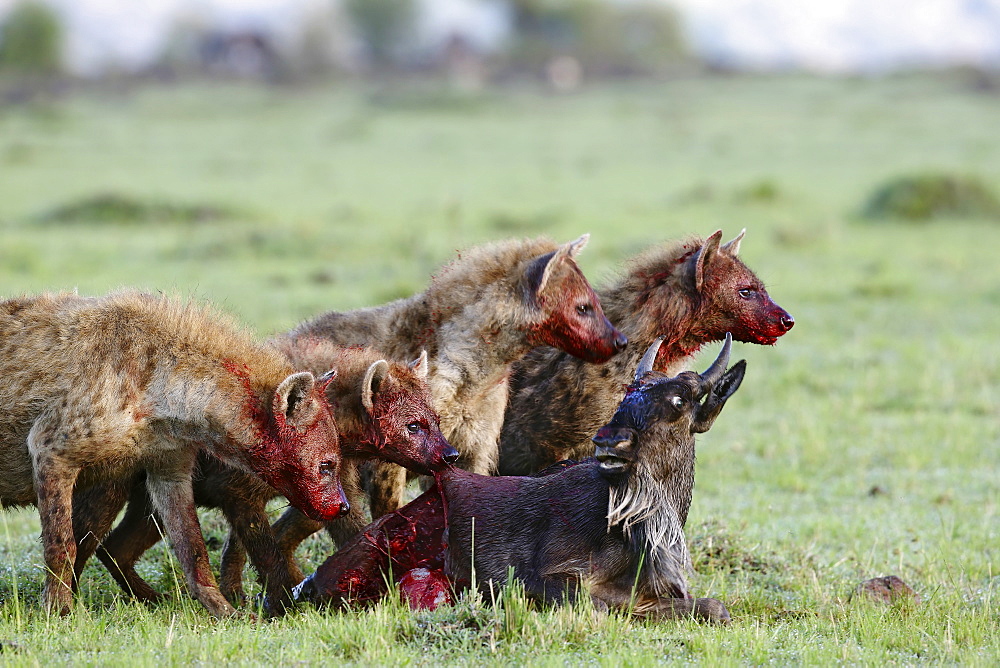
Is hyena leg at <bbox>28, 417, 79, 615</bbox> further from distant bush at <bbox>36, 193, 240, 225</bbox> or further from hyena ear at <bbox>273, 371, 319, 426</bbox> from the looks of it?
distant bush at <bbox>36, 193, 240, 225</bbox>

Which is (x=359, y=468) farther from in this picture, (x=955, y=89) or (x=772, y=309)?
(x=955, y=89)

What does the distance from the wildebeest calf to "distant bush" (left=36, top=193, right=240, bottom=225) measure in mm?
16133

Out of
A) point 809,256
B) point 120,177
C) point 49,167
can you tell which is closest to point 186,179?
point 120,177

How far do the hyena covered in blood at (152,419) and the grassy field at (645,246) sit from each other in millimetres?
438

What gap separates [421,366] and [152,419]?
1.34 meters

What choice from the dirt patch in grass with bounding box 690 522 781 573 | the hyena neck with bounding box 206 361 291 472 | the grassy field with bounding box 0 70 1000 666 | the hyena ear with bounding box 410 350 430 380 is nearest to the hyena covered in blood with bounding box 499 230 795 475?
the grassy field with bounding box 0 70 1000 666

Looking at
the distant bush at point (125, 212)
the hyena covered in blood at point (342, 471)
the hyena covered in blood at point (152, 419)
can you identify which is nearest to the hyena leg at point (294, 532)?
the hyena covered in blood at point (342, 471)

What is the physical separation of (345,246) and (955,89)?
37830mm

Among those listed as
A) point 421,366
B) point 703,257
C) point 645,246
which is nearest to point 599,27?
point 645,246

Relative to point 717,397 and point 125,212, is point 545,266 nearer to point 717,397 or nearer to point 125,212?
point 717,397

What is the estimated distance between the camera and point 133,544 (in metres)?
6.29

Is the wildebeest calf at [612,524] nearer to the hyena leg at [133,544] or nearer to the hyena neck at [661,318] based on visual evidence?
the hyena leg at [133,544]

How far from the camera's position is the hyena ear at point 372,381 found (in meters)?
5.77

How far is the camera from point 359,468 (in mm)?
6582
